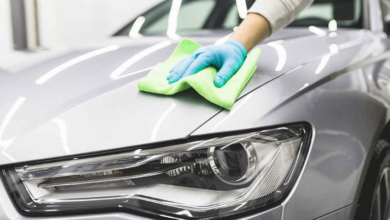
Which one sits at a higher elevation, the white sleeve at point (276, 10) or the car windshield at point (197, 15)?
the car windshield at point (197, 15)

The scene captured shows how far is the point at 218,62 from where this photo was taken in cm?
102

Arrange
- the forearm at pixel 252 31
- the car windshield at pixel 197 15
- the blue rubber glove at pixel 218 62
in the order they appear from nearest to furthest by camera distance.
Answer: the blue rubber glove at pixel 218 62 < the forearm at pixel 252 31 < the car windshield at pixel 197 15

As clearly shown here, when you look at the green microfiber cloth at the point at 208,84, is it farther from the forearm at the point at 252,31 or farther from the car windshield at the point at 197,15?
the car windshield at the point at 197,15

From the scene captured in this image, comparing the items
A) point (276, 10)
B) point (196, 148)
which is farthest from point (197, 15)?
point (196, 148)

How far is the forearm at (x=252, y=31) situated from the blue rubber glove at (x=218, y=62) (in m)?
0.04

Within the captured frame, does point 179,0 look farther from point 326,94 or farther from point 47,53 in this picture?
point 326,94

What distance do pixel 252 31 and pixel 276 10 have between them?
3.7 inches

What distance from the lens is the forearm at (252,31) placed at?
3.62 ft

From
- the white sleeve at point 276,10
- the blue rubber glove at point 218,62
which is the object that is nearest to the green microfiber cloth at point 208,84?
the blue rubber glove at point 218,62

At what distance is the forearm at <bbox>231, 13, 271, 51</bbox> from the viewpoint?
1103 millimetres

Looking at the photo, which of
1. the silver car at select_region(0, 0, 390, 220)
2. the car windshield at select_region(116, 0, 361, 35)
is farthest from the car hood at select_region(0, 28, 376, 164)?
the car windshield at select_region(116, 0, 361, 35)

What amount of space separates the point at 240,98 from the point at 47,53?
80cm

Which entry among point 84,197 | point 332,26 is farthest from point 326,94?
point 332,26

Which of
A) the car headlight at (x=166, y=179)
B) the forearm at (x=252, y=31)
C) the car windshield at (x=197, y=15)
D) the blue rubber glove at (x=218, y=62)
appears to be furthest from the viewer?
the car windshield at (x=197, y=15)
